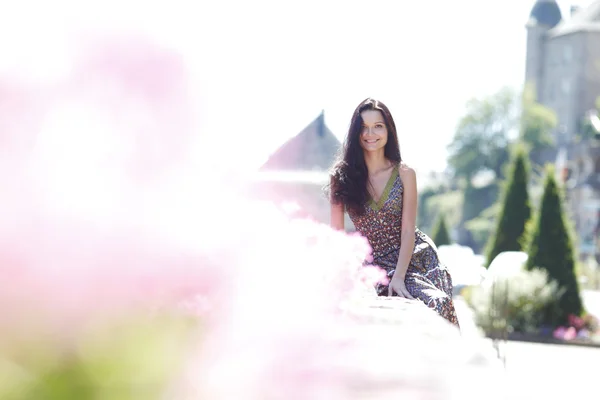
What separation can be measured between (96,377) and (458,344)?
1.30ft

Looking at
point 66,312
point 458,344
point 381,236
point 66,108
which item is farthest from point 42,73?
point 381,236

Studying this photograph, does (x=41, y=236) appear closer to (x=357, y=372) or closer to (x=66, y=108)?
(x=66, y=108)

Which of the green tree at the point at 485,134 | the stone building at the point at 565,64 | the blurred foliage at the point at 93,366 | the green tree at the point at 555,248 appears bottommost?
the blurred foliage at the point at 93,366

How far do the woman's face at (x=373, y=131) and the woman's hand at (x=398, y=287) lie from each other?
0.71 m

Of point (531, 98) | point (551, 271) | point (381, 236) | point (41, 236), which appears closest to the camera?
point (41, 236)

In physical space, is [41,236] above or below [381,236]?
below

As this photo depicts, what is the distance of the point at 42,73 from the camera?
1.49 feet

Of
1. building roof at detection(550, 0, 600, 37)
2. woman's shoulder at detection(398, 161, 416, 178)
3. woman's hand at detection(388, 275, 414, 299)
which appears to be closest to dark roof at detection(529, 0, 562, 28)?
building roof at detection(550, 0, 600, 37)

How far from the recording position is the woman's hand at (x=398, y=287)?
3340 millimetres

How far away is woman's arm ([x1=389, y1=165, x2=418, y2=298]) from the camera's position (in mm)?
3465

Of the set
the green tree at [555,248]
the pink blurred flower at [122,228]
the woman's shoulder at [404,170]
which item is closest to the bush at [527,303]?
the green tree at [555,248]

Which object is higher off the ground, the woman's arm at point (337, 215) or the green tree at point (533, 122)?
the green tree at point (533, 122)

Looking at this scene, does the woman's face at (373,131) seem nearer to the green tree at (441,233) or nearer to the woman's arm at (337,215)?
the woman's arm at (337,215)

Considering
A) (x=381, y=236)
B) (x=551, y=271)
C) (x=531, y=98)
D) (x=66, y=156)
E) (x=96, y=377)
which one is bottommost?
(x=96, y=377)
